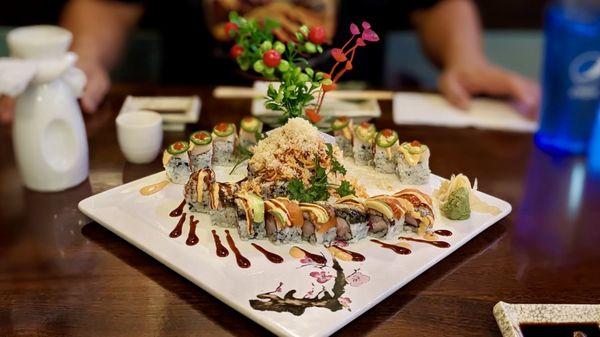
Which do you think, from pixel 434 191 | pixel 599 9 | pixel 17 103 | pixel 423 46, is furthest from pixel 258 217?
pixel 423 46

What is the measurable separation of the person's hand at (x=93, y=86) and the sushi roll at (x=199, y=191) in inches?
35.6

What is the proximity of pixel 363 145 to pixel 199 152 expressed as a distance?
1.50 ft

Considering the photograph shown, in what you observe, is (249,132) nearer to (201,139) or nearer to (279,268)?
(201,139)

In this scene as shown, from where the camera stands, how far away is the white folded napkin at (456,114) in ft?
7.55

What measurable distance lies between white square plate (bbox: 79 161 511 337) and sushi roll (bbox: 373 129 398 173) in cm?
27

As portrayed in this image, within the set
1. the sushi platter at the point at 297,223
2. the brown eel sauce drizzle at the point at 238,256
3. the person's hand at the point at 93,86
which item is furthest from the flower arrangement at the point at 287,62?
the person's hand at the point at 93,86

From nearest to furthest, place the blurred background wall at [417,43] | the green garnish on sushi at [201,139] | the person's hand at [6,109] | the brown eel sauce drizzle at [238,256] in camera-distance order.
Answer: the brown eel sauce drizzle at [238,256] → the green garnish on sushi at [201,139] → the person's hand at [6,109] → the blurred background wall at [417,43]

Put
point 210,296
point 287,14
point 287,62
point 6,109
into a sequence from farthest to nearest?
1. point 287,14
2. point 6,109
3. point 287,62
4. point 210,296

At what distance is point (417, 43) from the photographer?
3754 mm

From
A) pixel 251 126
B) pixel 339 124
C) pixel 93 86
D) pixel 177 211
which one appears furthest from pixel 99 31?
pixel 177 211

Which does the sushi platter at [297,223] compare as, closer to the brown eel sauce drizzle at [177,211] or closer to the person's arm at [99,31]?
the brown eel sauce drizzle at [177,211]

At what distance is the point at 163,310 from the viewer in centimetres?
130

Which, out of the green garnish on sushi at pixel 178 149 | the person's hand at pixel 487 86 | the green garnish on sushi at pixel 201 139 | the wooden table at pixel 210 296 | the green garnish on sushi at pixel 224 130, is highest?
A: the person's hand at pixel 487 86

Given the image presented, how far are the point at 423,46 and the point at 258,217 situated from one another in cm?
187
